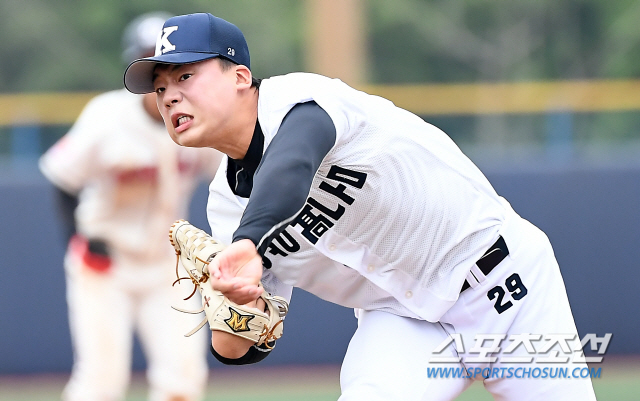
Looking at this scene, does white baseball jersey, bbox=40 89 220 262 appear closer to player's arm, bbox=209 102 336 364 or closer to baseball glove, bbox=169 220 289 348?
baseball glove, bbox=169 220 289 348

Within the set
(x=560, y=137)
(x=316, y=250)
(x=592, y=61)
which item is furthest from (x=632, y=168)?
(x=592, y=61)

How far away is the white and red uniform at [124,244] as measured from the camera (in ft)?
15.5

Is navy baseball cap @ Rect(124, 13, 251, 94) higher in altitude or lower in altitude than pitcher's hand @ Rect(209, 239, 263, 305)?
higher

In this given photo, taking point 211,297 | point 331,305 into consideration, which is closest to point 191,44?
point 211,297

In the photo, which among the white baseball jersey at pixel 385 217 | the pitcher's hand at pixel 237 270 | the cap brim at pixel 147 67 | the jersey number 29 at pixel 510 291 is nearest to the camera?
the pitcher's hand at pixel 237 270

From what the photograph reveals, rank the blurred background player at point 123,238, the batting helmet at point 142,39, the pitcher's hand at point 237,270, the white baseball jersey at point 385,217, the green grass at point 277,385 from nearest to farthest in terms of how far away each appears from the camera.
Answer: the pitcher's hand at point 237,270 → the white baseball jersey at point 385,217 → the batting helmet at point 142,39 → the blurred background player at point 123,238 → the green grass at point 277,385

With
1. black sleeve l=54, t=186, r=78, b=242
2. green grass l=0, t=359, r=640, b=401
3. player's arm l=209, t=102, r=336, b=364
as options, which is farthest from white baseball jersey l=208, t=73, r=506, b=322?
green grass l=0, t=359, r=640, b=401

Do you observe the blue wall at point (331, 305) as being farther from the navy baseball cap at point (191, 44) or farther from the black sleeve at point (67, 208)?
the navy baseball cap at point (191, 44)

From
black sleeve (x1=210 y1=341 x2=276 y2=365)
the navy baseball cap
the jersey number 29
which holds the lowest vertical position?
black sleeve (x1=210 y1=341 x2=276 y2=365)

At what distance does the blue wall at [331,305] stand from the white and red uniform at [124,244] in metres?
1.51

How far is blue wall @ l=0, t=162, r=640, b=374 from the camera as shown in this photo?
252 inches

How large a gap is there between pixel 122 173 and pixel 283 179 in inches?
115

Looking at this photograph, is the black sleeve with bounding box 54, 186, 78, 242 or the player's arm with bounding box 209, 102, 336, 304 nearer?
the player's arm with bounding box 209, 102, 336, 304

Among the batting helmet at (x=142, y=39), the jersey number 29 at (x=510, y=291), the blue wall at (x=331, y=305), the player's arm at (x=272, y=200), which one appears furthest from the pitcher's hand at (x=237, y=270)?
the blue wall at (x=331, y=305)
